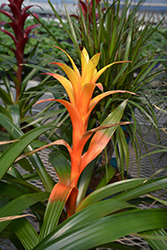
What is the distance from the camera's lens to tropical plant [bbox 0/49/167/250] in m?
0.28

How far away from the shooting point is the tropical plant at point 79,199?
0.92 ft

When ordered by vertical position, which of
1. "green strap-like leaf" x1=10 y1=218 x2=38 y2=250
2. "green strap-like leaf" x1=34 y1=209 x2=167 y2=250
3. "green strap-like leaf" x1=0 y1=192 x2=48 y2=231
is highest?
"green strap-like leaf" x1=0 y1=192 x2=48 y2=231

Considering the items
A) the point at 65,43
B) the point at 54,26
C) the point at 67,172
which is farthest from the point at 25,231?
the point at 54,26

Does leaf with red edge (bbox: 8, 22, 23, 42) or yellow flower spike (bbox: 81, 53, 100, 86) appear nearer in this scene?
yellow flower spike (bbox: 81, 53, 100, 86)

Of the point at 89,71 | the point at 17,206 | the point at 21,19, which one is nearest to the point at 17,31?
the point at 21,19

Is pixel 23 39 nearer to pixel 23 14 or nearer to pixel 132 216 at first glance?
pixel 23 14

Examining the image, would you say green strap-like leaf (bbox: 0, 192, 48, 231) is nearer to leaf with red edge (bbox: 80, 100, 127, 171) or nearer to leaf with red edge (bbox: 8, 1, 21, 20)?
leaf with red edge (bbox: 80, 100, 127, 171)

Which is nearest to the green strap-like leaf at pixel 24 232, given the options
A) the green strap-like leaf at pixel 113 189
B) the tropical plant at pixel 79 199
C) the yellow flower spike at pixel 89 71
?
the tropical plant at pixel 79 199

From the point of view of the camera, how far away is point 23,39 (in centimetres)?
95

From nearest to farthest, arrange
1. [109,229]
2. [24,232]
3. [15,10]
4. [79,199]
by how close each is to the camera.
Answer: [109,229] → [24,232] → [79,199] → [15,10]

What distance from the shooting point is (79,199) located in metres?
0.50

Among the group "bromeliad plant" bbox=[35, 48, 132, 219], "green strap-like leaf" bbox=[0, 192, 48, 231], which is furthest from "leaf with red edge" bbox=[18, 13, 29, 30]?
"green strap-like leaf" bbox=[0, 192, 48, 231]

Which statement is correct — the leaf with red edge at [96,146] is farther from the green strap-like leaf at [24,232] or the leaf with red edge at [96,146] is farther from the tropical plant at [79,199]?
the green strap-like leaf at [24,232]

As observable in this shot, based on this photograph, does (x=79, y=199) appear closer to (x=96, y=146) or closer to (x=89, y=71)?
(x=96, y=146)
